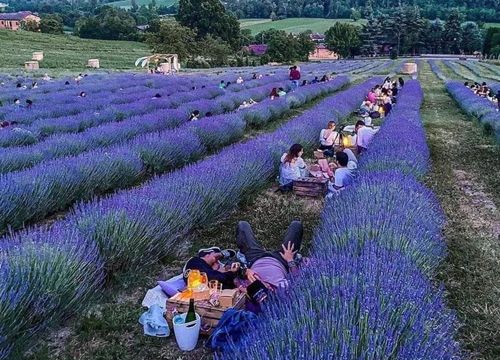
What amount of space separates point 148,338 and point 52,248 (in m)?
0.82

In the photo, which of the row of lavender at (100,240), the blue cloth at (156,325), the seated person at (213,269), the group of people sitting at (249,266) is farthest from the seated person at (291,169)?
the blue cloth at (156,325)

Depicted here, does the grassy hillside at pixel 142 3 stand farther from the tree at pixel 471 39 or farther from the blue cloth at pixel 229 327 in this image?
the blue cloth at pixel 229 327

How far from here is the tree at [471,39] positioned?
66.0 meters

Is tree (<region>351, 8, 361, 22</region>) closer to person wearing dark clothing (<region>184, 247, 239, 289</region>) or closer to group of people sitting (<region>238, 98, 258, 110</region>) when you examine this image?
group of people sitting (<region>238, 98, 258, 110</region>)

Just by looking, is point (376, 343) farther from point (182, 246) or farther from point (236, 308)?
point (182, 246)

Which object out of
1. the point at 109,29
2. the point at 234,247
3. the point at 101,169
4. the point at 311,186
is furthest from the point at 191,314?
the point at 109,29

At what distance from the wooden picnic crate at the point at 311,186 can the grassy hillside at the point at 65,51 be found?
110ft

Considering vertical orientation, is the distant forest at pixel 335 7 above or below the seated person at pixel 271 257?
above

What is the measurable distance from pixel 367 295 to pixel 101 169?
4492 mm

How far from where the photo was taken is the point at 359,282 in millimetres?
2449

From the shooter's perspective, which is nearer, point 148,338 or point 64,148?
point 148,338

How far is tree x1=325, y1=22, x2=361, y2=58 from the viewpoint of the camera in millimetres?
63906

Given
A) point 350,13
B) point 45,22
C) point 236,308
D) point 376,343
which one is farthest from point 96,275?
point 350,13

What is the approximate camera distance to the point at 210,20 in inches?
2256
